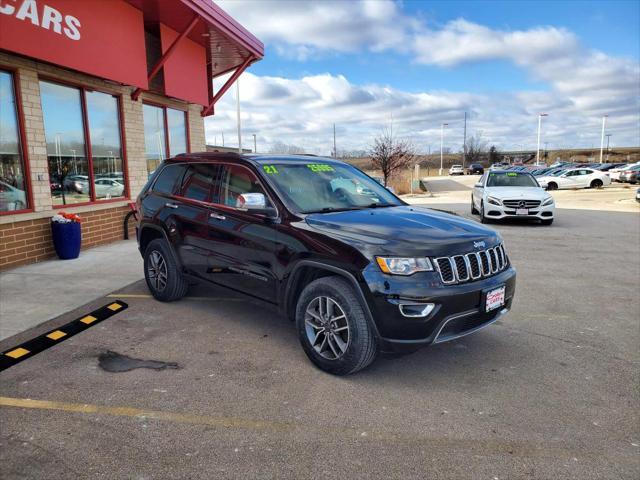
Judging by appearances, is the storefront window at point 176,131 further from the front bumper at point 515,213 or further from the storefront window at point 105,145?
the front bumper at point 515,213

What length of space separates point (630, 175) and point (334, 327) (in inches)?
1532

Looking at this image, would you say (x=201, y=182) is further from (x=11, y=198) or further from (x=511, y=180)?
(x=511, y=180)

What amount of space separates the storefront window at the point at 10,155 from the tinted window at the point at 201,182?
446 centimetres

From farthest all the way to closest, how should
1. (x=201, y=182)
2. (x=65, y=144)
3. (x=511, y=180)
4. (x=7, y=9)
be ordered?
1. (x=511, y=180)
2. (x=65, y=144)
3. (x=7, y=9)
4. (x=201, y=182)

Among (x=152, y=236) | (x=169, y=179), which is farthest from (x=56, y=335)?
(x=169, y=179)

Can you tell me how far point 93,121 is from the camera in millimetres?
9922

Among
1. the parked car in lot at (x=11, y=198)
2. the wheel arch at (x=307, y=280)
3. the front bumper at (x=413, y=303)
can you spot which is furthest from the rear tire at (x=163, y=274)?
the parked car in lot at (x=11, y=198)

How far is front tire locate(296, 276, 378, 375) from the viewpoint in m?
3.44

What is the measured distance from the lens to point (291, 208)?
4078mm

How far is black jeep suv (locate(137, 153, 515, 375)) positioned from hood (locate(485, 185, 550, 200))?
851 centimetres

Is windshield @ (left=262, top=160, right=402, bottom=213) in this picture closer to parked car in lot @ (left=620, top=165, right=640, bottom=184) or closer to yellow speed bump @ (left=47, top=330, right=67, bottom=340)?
yellow speed bump @ (left=47, top=330, right=67, bottom=340)

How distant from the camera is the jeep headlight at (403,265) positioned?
333 cm

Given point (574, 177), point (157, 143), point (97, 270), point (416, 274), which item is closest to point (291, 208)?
point (416, 274)

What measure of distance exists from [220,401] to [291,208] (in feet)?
5.49
